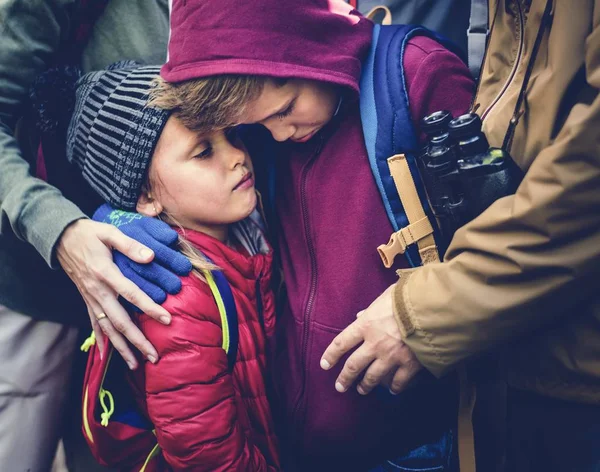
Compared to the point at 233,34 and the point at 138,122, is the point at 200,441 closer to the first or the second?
the point at 138,122

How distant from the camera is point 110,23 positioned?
1758mm

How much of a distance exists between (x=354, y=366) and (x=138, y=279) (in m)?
0.66

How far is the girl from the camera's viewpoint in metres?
1.33

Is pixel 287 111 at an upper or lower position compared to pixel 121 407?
upper

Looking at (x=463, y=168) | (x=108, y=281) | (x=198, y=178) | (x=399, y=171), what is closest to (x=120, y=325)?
(x=108, y=281)

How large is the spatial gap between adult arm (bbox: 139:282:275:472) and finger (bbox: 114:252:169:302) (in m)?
0.03

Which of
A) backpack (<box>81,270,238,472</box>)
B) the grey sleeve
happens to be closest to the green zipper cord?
backpack (<box>81,270,238,472</box>)

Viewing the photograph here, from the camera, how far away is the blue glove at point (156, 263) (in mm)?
1359

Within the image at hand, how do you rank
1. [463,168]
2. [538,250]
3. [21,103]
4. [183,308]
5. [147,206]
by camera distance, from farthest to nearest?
[21,103] < [147,206] < [183,308] < [463,168] < [538,250]

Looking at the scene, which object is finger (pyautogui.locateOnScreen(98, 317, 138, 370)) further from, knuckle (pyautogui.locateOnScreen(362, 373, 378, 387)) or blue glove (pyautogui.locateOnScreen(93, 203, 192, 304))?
knuckle (pyautogui.locateOnScreen(362, 373, 378, 387))

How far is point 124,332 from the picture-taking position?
139cm

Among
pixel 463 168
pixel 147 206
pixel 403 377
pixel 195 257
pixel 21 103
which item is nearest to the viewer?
pixel 463 168

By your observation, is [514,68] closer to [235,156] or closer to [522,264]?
[522,264]

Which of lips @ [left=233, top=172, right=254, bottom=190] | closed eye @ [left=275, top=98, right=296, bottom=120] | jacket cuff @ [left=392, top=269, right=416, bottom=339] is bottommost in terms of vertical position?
jacket cuff @ [left=392, top=269, right=416, bottom=339]
